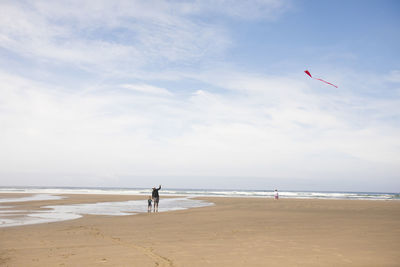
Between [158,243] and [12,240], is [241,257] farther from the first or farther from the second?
[12,240]

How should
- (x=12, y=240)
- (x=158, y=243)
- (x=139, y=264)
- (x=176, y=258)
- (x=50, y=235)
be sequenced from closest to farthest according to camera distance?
(x=139, y=264) < (x=176, y=258) < (x=158, y=243) < (x=12, y=240) < (x=50, y=235)

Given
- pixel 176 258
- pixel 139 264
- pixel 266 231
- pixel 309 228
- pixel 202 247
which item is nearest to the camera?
pixel 139 264

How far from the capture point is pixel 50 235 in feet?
39.9

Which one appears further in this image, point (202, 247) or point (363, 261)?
point (202, 247)

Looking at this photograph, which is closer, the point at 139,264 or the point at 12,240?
the point at 139,264

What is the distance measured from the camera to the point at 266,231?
1295 cm

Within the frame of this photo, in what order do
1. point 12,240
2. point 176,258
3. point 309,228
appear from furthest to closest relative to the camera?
point 309,228, point 12,240, point 176,258

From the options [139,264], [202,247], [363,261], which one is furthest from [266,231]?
[139,264]

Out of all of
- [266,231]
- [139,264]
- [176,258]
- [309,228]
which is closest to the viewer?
[139,264]

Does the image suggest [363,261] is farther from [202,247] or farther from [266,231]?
[266,231]

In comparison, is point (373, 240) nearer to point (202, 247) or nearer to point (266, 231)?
point (266, 231)

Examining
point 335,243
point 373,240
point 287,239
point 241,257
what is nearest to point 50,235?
point 241,257

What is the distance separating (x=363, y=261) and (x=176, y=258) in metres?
4.76

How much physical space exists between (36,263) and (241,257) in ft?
17.2
